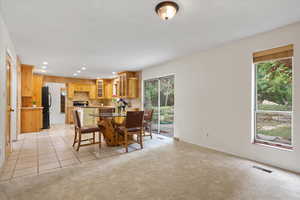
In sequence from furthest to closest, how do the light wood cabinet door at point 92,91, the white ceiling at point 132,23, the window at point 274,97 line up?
1. the light wood cabinet door at point 92,91
2. the window at point 274,97
3. the white ceiling at point 132,23

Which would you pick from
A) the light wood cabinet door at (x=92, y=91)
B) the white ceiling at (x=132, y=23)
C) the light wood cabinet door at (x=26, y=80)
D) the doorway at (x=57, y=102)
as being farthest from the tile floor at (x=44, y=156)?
the light wood cabinet door at (x=92, y=91)

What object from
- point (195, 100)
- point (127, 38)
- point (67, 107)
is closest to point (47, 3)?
point (127, 38)

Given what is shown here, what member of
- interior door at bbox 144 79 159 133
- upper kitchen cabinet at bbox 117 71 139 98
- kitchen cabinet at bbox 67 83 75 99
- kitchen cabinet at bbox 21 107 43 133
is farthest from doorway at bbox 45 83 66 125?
interior door at bbox 144 79 159 133

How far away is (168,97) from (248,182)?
11.1 ft

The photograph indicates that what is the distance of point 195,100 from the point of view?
4227mm

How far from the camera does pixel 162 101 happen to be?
5504mm

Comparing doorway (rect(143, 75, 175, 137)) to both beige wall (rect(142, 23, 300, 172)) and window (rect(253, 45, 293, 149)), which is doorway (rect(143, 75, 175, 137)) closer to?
beige wall (rect(142, 23, 300, 172))

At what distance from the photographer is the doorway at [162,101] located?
17.0 ft

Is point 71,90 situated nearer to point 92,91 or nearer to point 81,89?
point 81,89

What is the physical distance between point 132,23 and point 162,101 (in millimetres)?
3289

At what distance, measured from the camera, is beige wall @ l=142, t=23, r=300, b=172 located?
268 centimetres

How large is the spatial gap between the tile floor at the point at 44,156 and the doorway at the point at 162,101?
4.00 feet

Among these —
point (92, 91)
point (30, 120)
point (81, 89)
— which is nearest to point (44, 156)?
point (30, 120)

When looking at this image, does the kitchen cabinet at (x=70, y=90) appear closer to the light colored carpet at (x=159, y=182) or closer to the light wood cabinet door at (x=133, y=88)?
the light wood cabinet door at (x=133, y=88)
